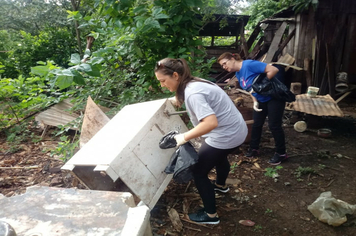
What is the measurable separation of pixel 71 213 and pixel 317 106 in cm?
510

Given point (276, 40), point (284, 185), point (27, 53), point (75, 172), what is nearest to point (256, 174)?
point (284, 185)

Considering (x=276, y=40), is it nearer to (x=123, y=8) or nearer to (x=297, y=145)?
(x=297, y=145)

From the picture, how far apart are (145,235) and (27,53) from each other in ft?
26.3

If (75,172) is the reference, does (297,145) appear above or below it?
below

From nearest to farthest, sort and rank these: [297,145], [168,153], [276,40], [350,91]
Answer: [168,153]
[297,145]
[350,91]
[276,40]

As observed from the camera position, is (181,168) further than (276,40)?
No

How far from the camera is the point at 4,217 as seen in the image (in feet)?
4.57

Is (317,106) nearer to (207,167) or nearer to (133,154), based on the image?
(207,167)

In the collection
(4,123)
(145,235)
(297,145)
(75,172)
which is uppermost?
(145,235)

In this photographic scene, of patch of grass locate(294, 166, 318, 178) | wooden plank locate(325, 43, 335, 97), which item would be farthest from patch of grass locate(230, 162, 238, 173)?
wooden plank locate(325, 43, 335, 97)

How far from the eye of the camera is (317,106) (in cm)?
502

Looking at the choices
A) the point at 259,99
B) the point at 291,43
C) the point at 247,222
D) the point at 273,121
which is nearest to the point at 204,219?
the point at 247,222

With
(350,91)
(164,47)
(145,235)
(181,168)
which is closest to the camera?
(145,235)

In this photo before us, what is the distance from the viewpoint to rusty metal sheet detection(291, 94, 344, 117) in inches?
181
